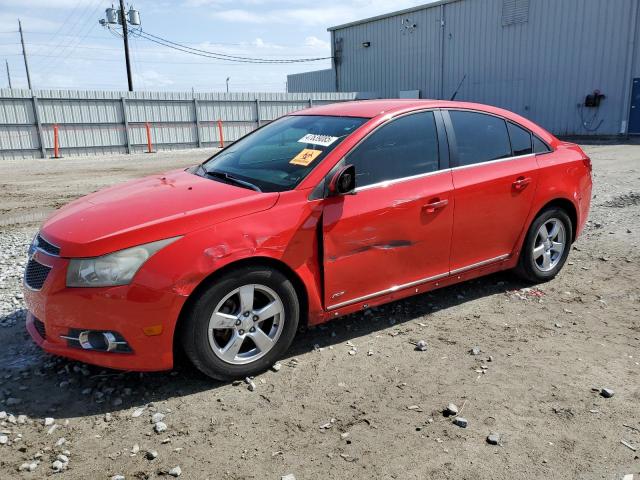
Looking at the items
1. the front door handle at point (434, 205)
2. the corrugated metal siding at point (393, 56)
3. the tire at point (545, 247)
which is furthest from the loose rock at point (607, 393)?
the corrugated metal siding at point (393, 56)

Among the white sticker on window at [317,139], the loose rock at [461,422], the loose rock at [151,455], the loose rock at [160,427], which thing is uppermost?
the white sticker on window at [317,139]

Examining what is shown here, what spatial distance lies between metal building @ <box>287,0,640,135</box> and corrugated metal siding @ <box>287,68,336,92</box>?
2.79 m

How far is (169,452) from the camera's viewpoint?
106 inches

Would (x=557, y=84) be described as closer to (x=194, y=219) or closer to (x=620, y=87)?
(x=620, y=87)

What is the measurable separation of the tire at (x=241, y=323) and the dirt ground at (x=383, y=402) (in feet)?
0.52

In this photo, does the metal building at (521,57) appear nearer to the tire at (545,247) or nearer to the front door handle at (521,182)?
the tire at (545,247)

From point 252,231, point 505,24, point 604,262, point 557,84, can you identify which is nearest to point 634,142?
point 557,84

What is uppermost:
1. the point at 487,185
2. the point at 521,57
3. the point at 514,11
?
the point at 514,11

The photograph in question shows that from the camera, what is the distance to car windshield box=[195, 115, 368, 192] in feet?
11.9

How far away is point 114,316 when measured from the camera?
115 inches

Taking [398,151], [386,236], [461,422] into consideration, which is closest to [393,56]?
[398,151]

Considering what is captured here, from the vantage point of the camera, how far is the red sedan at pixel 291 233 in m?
2.97

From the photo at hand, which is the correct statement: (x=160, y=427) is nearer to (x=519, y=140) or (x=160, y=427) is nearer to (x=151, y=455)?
(x=151, y=455)

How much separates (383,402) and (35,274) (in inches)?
87.1
